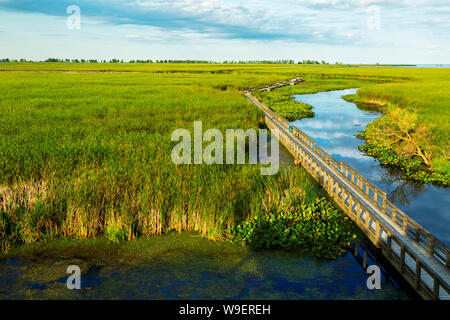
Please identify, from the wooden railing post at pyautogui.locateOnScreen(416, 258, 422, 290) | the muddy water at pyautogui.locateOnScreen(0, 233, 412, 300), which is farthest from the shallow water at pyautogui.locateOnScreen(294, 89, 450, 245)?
the muddy water at pyautogui.locateOnScreen(0, 233, 412, 300)

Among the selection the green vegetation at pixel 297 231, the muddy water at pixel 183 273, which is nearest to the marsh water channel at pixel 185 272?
the muddy water at pixel 183 273

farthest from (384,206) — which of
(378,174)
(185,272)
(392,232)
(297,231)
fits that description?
(378,174)

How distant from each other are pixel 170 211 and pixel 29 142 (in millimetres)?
9525

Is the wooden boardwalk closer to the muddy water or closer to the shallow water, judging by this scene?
the muddy water

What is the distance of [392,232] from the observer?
945 centimetres

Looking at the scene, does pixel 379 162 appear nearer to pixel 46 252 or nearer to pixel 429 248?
pixel 429 248

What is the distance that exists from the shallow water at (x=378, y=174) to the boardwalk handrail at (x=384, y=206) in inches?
26.5

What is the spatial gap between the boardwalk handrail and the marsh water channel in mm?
1092

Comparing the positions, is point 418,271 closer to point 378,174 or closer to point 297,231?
point 297,231

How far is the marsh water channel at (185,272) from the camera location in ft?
26.1

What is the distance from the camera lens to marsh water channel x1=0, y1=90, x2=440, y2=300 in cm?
796

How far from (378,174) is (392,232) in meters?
9.54

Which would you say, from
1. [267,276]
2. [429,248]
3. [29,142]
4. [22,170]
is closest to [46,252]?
→ [22,170]

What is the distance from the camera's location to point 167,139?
56.4 feet
